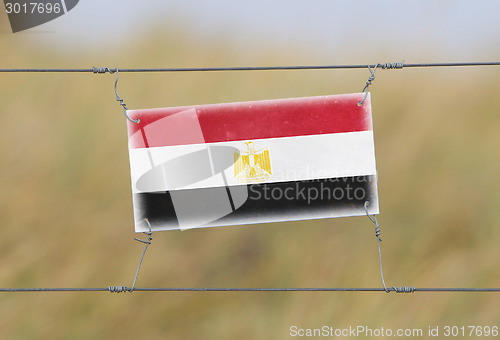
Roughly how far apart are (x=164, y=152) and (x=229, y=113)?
0.20 metres

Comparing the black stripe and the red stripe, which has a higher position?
the red stripe

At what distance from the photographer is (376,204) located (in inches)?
65.6

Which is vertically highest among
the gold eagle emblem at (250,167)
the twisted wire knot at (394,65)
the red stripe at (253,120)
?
the twisted wire knot at (394,65)

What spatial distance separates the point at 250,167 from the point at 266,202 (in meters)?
0.10

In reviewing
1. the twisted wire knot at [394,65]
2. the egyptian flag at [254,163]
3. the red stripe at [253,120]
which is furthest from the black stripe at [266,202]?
the twisted wire knot at [394,65]

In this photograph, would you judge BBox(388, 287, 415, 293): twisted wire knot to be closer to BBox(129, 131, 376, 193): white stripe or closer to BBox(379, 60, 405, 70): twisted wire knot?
BBox(129, 131, 376, 193): white stripe

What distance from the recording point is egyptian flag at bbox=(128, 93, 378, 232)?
1.65m

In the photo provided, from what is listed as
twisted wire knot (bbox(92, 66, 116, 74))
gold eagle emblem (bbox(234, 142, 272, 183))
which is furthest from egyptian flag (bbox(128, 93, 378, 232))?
twisted wire knot (bbox(92, 66, 116, 74))

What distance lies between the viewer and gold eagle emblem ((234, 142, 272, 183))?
5.41 feet

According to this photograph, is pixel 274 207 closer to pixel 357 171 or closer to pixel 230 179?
pixel 230 179

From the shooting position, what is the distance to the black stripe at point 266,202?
1.66m

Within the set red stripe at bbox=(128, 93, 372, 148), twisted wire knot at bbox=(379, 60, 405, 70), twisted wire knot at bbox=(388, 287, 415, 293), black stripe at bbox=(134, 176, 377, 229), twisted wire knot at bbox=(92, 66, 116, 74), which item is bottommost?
twisted wire knot at bbox=(388, 287, 415, 293)

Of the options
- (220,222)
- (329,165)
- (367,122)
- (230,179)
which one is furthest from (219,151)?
(367,122)

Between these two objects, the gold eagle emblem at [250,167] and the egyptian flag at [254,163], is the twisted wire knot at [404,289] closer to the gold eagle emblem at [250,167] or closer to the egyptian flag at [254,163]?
the egyptian flag at [254,163]
